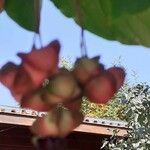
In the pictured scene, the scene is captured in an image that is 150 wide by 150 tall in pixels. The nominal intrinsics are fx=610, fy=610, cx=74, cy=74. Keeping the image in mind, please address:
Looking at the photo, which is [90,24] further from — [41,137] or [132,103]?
[132,103]

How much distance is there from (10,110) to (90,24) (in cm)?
421

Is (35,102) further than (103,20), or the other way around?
(103,20)

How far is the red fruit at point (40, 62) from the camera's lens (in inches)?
21.4

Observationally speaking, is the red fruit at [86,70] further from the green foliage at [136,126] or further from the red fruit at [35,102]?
the green foliage at [136,126]

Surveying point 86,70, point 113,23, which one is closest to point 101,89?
point 86,70

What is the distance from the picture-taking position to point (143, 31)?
71 centimetres

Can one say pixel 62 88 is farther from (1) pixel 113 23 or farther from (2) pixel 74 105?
(1) pixel 113 23

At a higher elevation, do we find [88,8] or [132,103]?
[132,103]

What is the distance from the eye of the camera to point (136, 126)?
5270 mm

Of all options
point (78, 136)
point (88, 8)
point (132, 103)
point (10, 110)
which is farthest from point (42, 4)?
point (78, 136)

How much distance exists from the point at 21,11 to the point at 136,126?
181 inches

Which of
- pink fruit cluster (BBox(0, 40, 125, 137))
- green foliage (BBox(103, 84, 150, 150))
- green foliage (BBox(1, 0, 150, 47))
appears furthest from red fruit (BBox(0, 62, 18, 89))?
green foliage (BBox(103, 84, 150, 150))

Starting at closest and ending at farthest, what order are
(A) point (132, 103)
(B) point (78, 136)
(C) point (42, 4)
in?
(C) point (42, 4) → (A) point (132, 103) → (B) point (78, 136)

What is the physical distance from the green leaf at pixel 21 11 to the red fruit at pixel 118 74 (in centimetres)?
19
